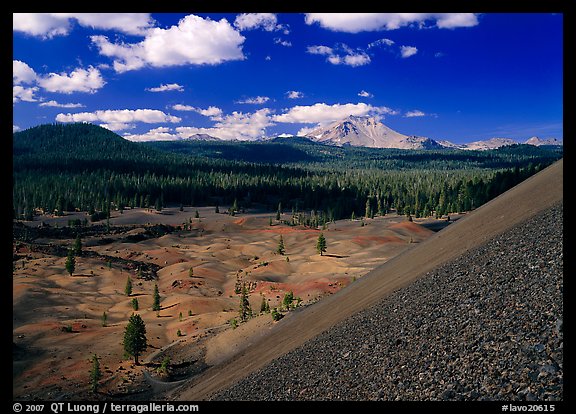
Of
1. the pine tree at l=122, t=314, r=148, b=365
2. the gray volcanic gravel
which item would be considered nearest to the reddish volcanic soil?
the pine tree at l=122, t=314, r=148, b=365

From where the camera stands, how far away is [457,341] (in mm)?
Answer: 11258

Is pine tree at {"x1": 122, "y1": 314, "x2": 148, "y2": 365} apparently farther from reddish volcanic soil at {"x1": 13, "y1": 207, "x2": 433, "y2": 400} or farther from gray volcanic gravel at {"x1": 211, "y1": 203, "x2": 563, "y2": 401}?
gray volcanic gravel at {"x1": 211, "y1": 203, "x2": 563, "y2": 401}

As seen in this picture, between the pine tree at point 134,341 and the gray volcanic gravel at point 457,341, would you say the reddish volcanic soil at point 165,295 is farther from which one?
the gray volcanic gravel at point 457,341

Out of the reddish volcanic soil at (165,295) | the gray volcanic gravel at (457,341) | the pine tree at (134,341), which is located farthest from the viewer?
the pine tree at (134,341)

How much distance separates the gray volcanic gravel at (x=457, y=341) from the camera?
9377mm

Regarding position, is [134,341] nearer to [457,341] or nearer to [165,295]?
[165,295]

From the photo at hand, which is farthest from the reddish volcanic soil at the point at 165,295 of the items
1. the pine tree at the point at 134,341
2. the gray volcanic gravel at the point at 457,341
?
the gray volcanic gravel at the point at 457,341

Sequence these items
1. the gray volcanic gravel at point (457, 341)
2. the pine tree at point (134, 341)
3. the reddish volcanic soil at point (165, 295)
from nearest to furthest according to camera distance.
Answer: the gray volcanic gravel at point (457, 341) < the reddish volcanic soil at point (165, 295) < the pine tree at point (134, 341)

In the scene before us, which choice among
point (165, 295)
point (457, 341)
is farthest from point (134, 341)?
point (457, 341)

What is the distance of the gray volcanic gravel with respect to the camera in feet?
30.8

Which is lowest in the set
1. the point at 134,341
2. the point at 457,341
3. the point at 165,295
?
the point at 165,295

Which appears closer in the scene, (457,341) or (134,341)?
(457,341)

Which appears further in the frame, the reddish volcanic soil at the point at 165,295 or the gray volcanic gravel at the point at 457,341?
the reddish volcanic soil at the point at 165,295
